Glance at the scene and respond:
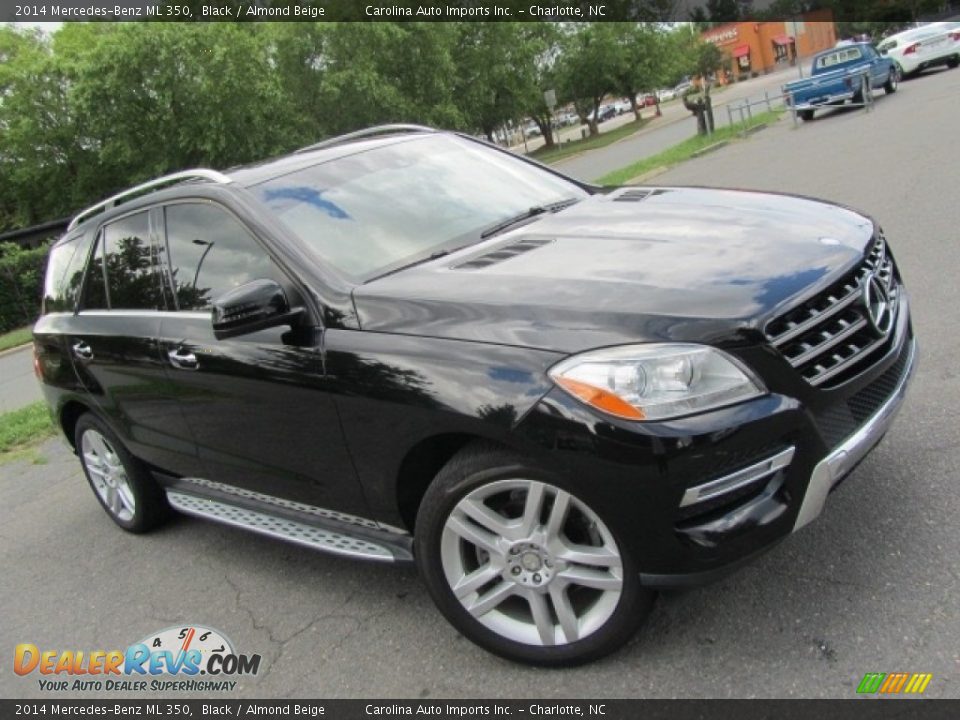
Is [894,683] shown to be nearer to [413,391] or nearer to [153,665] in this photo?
[413,391]

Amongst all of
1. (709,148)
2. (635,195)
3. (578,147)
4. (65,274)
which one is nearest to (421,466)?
(635,195)

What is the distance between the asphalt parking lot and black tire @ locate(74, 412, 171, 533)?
0.38 feet

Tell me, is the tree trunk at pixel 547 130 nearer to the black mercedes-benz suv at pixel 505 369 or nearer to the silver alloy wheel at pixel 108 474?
the silver alloy wheel at pixel 108 474

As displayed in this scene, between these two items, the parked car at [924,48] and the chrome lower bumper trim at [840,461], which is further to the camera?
the parked car at [924,48]

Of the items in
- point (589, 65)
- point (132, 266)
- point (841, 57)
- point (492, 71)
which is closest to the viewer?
point (132, 266)

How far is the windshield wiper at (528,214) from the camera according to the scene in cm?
369

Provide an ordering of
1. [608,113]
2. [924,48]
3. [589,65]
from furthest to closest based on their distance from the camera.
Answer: [608,113], [589,65], [924,48]

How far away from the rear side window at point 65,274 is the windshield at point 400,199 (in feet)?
5.27

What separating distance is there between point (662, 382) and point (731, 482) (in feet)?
1.15

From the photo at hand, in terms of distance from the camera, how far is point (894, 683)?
2.49m

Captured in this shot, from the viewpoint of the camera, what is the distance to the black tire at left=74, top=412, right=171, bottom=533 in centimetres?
455

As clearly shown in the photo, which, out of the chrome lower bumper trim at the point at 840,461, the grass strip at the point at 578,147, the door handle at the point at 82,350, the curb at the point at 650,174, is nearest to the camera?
the chrome lower bumper trim at the point at 840,461

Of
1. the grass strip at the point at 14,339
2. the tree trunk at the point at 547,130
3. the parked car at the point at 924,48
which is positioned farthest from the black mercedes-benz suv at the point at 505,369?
the tree trunk at the point at 547,130

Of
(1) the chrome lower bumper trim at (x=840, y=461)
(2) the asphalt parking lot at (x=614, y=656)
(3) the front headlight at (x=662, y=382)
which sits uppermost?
(3) the front headlight at (x=662, y=382)
